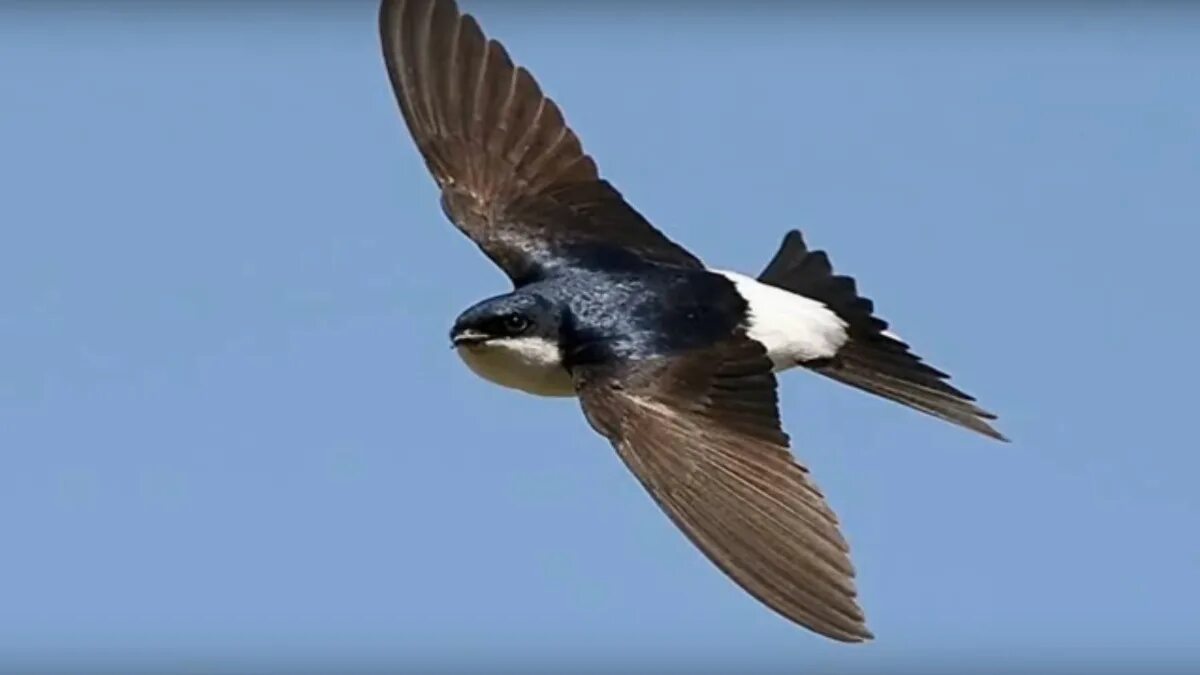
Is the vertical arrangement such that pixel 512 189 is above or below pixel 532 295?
above

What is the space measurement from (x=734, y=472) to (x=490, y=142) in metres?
1.79

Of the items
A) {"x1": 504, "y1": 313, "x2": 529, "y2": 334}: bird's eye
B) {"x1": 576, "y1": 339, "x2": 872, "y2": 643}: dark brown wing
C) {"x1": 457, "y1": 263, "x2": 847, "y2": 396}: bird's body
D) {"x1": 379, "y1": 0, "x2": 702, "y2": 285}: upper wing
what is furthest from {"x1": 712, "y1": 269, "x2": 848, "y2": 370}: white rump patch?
{"x1": 504, "y1": 313, "x2": 529, "y2": 334}: bird's eye

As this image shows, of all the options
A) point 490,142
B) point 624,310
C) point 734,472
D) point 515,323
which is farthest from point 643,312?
point 490,142

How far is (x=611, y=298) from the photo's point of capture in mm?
6754

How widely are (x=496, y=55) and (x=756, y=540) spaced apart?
7.07 ft

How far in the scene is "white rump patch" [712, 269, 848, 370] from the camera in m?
6.77

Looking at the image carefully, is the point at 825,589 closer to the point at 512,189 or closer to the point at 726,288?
the point at 726,288

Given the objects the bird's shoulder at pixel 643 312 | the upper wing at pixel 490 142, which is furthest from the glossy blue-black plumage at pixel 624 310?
the upper wing at pixel 490 142

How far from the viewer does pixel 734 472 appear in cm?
596

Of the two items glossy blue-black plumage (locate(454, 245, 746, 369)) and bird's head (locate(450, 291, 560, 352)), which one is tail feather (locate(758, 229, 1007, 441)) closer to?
glossy blue-black plumage (locate(454, 245, 746, 369))

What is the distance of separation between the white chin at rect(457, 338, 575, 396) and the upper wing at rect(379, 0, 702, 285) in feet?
2.11

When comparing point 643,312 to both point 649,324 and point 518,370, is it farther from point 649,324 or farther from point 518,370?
point 518,370

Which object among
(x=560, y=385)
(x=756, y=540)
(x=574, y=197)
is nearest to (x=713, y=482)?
(x=756, y=540)

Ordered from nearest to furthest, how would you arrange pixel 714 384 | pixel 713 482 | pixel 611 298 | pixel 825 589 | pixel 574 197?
pixel 825 589, pixel 713 482, pixel 714 384, pixel 611 298, pixel 574 197
